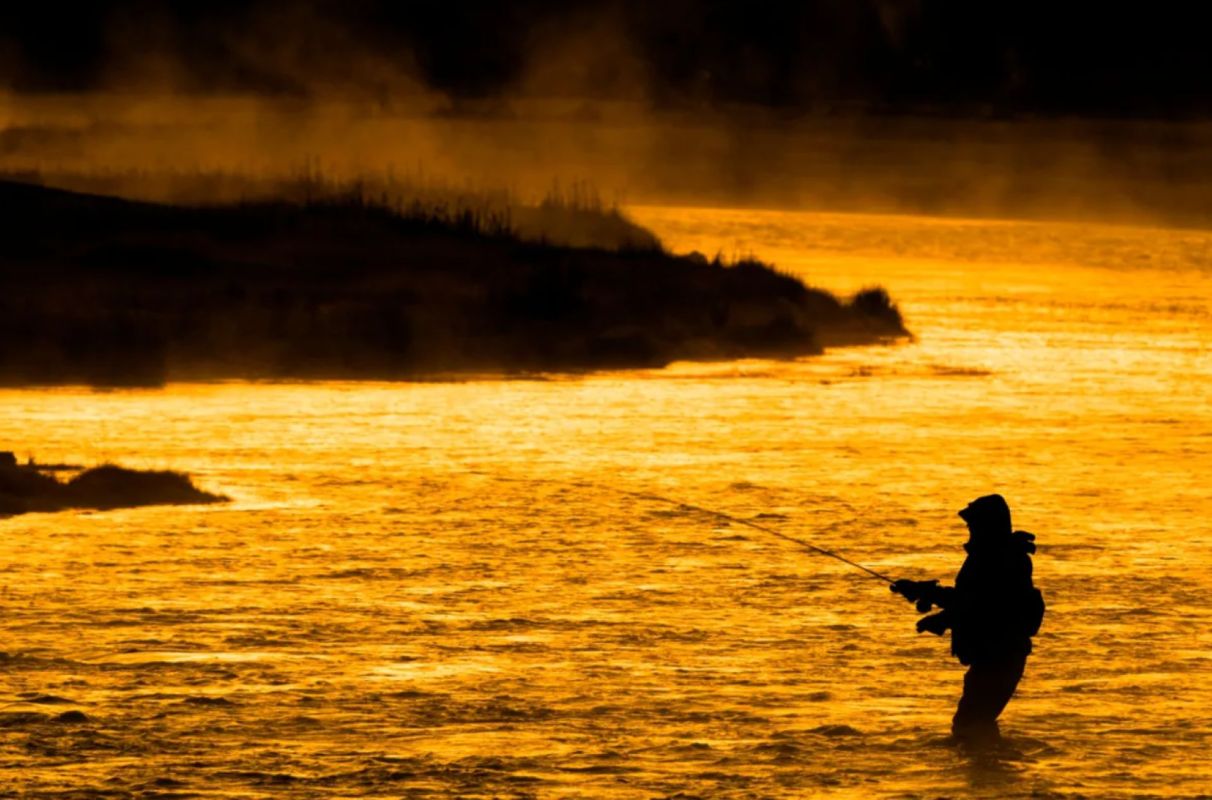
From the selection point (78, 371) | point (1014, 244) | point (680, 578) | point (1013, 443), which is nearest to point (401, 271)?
point (78, 371)

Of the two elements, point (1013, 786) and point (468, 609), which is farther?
point (468, 609)

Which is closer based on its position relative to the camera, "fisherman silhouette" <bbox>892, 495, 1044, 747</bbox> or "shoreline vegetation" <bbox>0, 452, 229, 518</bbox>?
"fisherman silhouette" <bbox>892, 495, 1044, 747</bbox>

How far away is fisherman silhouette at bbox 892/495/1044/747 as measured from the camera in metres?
11.8

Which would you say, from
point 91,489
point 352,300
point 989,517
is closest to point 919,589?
point 989,517

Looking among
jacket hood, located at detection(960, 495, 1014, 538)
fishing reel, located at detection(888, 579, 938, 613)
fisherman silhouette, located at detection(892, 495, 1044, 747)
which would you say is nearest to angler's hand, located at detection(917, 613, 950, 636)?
fisherman silhouette, located at detection(892, 495, 1044, 747)

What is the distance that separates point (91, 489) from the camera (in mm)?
22203

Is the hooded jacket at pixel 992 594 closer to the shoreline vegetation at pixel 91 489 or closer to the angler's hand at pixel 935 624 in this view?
the angler's hand at pixel 935 624

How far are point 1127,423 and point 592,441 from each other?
27.0 ft

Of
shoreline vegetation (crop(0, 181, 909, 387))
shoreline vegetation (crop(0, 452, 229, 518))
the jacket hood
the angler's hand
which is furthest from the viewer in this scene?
shoreline vegetation (crop(0, 181, 909, 387))

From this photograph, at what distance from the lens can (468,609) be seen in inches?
677

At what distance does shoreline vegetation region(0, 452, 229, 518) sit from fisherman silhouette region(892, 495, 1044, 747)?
36.6ft

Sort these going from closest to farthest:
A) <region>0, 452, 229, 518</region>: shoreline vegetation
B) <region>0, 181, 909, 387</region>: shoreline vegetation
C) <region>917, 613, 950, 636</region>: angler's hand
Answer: <region>917, 613, 950, 636</region>: angler's hand < <region>0, 452, 229, 518</region>: shoreline vegetation < <region>0, 181, 909, 387</region>: shoreline vegetation

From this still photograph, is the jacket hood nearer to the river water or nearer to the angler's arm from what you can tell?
the angler's arm

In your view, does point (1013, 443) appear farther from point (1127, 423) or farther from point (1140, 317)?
point (1140, 317)
